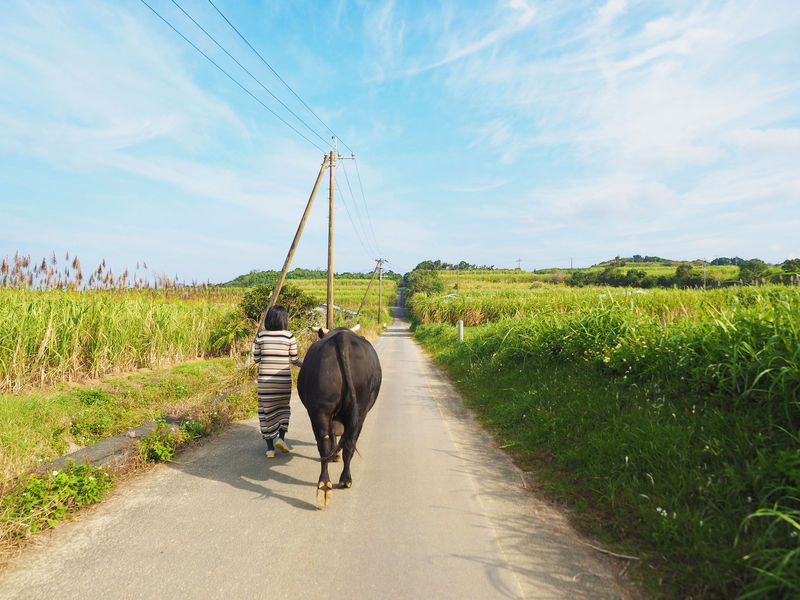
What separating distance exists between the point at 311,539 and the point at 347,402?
1.18m

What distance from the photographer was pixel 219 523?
10.6ft

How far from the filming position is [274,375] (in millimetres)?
4980

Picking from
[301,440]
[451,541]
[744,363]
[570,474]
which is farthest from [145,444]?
[744,363]

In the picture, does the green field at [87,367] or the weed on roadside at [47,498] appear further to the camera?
the green field at [87,367]

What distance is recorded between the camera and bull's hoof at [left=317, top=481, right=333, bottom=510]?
352cm

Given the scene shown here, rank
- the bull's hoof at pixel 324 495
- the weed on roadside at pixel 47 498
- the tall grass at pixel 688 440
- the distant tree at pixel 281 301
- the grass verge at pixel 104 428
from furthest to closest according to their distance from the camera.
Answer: the distant tree at pixel 281 301 < the bull's hoof at pixel 324 495 < the grass verge at pixel 104 428 < the weed on roadside at pixel 47 498 < the tall grass at pixel 688 440

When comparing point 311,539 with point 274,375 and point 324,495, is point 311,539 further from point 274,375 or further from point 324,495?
point 274,375

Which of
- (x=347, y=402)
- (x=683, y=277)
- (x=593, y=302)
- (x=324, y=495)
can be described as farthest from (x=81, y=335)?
(x=683, y=277)

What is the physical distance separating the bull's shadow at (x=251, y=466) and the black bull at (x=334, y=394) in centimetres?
47

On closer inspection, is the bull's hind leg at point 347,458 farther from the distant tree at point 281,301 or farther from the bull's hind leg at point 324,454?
the distant tree at point 281,301

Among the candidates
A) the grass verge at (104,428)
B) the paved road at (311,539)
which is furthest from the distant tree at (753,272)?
the grass verge at (104,428)

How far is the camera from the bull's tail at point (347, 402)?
3.82 m

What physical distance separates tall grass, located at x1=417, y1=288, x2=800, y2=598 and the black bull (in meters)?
2.13

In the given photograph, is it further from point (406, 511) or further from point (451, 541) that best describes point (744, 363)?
point (406, 511)
